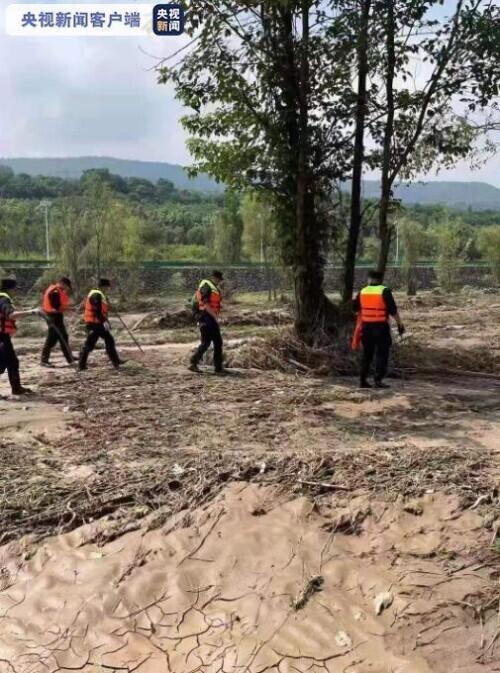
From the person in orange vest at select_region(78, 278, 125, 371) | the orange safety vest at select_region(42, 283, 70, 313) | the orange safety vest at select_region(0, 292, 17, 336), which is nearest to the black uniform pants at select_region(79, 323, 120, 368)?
the person in orange vest at select_region(78, 278, 125, 371)

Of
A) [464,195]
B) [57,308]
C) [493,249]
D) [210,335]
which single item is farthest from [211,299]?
[464,195]

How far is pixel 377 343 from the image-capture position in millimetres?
9961

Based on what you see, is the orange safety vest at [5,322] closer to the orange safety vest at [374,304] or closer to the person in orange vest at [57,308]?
the person in orange vest at [57,308]

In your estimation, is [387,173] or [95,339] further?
[387,173]

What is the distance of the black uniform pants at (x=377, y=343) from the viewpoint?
9.83 m

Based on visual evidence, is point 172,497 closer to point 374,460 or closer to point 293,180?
point 374,460

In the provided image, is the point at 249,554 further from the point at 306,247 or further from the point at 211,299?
Answer: the point at 306,247


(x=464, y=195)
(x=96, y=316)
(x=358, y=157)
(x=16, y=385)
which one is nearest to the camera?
(x=16, y=385)

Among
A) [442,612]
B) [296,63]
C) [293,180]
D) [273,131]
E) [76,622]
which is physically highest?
[296,63]

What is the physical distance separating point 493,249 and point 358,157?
28195 millimetres

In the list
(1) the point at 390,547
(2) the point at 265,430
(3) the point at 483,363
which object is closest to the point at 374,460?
(1) the point at 390,547

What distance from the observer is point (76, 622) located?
14.8 ft

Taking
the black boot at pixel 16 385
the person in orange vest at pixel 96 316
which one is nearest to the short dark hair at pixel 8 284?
the black boot at pixel 16 385

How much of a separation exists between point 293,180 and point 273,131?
0.92 meters
